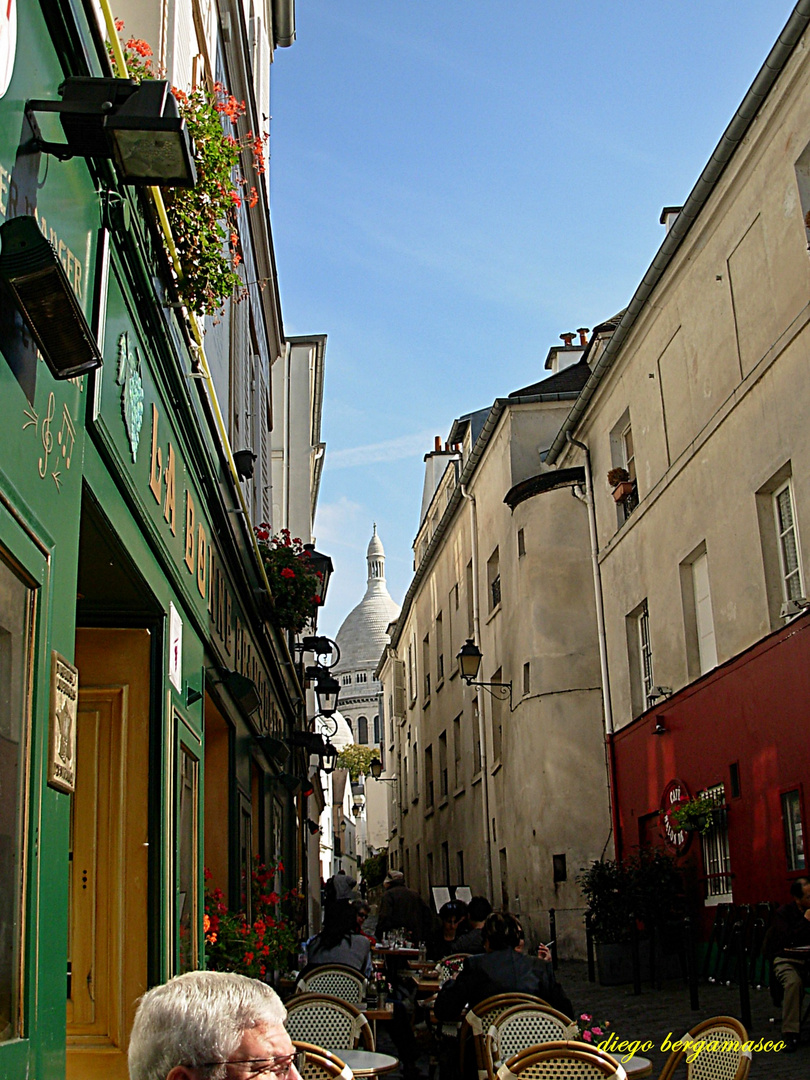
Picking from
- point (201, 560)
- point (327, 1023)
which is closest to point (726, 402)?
point (201, 560)

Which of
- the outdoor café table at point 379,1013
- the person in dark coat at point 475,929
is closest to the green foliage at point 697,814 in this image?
the person in dark coat at point 475,929

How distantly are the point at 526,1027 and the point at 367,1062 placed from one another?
34.7 inches

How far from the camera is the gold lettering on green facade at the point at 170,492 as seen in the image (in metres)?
6.55

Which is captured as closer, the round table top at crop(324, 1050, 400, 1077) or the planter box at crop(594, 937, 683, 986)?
the round table top at crop(324, 1050, 400, 1077)

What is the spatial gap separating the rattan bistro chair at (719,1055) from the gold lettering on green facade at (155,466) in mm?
3668

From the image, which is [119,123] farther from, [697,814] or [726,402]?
[697,814]

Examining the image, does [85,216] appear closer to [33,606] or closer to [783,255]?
[33,606]

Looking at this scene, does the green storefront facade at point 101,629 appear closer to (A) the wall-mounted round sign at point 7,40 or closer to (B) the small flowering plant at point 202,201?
(A) the wall-mounted round sign at point 7,40

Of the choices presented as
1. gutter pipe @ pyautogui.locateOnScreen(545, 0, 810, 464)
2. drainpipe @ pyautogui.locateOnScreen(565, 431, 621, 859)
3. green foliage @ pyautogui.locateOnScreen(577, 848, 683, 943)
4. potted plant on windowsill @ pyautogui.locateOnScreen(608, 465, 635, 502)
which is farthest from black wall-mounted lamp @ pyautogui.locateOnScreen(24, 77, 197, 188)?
drainpipe @ pyautogui.locateOnScreen(565, 431, 621, 859)

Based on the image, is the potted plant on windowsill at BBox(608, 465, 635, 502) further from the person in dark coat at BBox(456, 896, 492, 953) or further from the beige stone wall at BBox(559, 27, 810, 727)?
the person in dark coat at BBox(456, 896, 492, 953)

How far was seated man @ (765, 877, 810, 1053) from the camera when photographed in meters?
9.15

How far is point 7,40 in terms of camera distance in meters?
3.50

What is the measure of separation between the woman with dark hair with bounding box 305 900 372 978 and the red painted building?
4651 mm

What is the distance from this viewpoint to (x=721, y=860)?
13.8 metres
